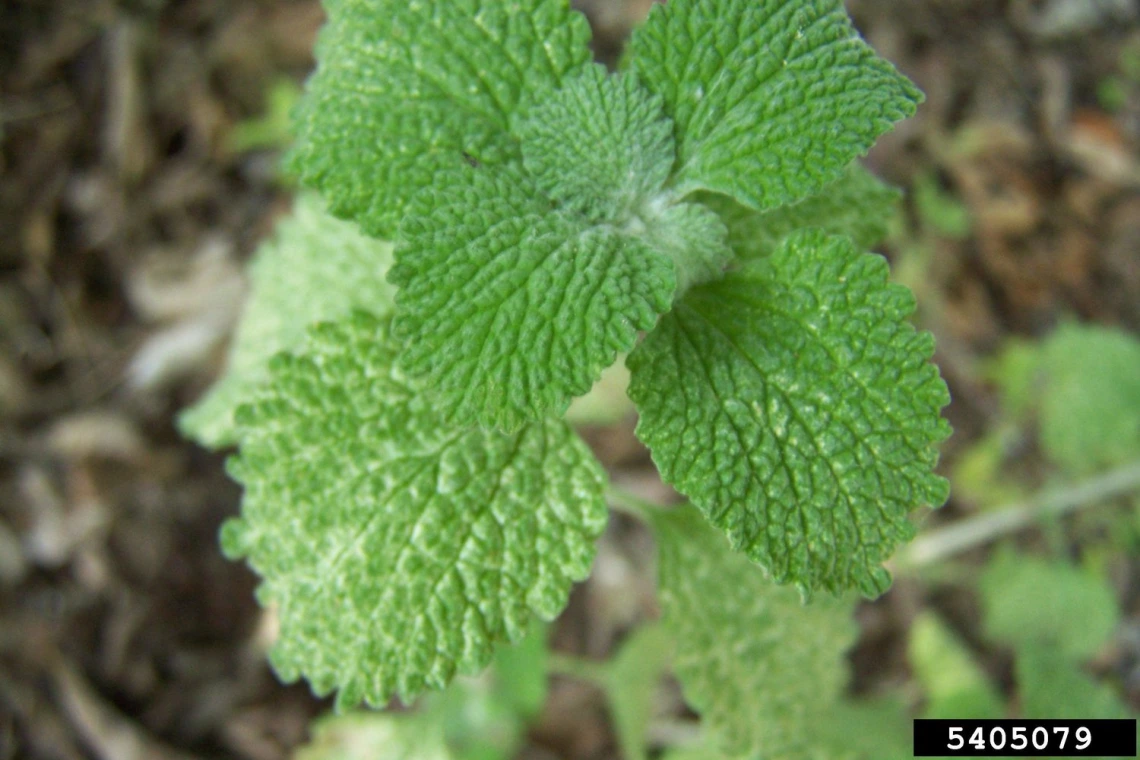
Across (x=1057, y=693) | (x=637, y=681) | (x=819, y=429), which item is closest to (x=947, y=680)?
(x=1057, y=693)

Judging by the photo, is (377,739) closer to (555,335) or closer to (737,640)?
(737,640)

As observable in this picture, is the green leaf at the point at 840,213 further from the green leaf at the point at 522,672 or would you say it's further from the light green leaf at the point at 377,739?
the light green leaf at the point at 377,739

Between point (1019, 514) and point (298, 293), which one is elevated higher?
point (298, 293)

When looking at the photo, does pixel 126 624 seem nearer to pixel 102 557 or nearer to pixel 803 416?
pixel 102 557

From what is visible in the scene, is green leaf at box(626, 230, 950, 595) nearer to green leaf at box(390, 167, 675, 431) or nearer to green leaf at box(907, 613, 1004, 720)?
green leaf at box(390, 167, 675, 431)

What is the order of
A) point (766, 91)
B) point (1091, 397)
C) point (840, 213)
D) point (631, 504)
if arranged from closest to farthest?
point (766, 91), point (840, 213), point (631, 504), point (1091, 397)

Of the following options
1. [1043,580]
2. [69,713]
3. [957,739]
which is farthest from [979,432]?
[69,713]

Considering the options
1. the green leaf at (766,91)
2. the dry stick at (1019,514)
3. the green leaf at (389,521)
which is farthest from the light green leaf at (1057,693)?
the green leaf at (766,91)
